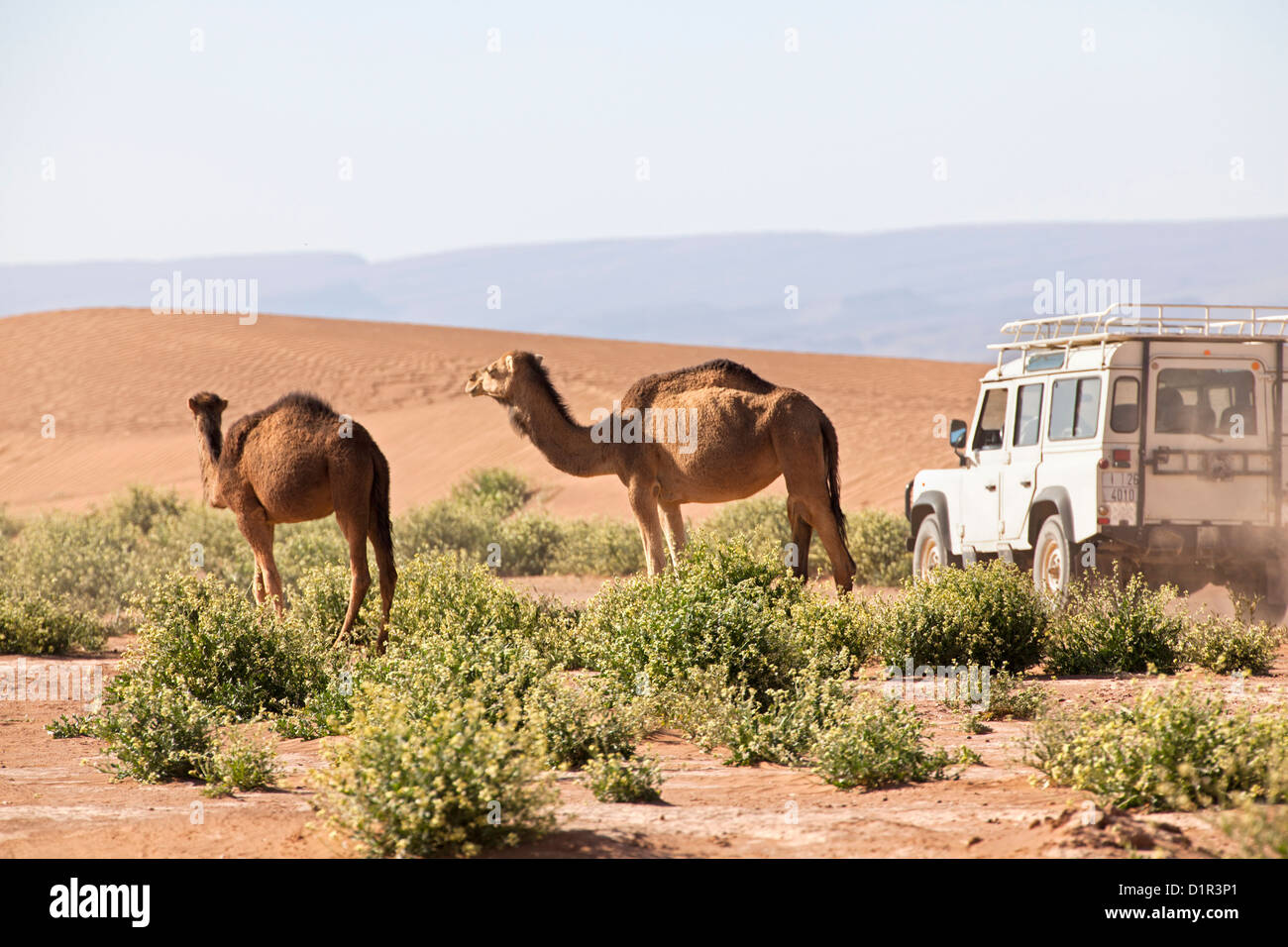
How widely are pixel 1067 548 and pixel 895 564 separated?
7427 millimetres

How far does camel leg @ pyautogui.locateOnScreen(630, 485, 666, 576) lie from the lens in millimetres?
11781

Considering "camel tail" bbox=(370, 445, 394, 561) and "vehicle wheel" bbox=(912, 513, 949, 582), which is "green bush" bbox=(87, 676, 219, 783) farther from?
"vehicle wheel" bbox=(912, 513, 949, 582)

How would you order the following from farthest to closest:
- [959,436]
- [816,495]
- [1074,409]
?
[959,436]
[1074,409]
[816,495]

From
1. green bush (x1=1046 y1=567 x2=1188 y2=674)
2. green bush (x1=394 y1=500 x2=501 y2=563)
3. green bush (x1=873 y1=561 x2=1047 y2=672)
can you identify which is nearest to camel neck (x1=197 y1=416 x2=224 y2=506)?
green bush (x1=873 y1=561 x2=1047 y2=672)

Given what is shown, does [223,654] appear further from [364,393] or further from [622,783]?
[364,393]

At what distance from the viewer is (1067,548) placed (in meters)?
12.6

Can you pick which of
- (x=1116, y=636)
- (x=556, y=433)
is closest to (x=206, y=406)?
(x=556, y=433)

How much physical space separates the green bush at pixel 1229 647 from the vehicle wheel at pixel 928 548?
14.6 feet

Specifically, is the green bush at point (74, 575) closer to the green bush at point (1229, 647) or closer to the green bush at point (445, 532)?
the green bush at point (445, 532)

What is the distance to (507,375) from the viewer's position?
41.6ft

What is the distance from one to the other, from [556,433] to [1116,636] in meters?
5.04

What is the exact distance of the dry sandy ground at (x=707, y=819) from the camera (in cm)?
550

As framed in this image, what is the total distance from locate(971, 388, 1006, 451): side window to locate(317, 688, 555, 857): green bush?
33.4 feet
